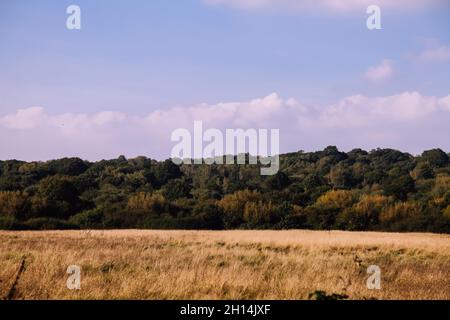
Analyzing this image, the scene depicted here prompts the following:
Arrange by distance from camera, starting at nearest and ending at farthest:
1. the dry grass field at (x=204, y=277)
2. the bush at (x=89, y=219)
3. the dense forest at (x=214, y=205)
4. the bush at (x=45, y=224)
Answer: the dry grass field at (x=204, y=277) < the bush at (x=45, y=224) < the bush at (x=89, y=219) < the dense forest at (x=214, y=205)

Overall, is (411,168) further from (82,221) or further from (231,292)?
(231,292)

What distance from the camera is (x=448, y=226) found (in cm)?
4994

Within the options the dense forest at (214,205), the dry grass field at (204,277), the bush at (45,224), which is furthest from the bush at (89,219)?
the dry grass field at (204,277)

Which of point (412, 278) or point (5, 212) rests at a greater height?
point (412, 278)

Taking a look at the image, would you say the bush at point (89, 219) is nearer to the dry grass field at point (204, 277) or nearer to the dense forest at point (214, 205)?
the dense forest at point (214, 205)

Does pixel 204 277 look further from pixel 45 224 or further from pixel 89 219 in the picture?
pixel 89 219

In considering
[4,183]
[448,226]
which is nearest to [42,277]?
[448,226]

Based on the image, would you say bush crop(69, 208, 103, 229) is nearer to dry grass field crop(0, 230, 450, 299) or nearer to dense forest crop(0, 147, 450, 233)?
dense forest crop(0, 147, 450, 233)

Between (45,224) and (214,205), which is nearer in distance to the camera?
(45,224)

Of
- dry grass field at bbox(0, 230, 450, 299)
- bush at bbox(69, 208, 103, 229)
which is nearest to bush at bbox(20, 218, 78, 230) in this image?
bush at bbox(69, 208, 103, 229)

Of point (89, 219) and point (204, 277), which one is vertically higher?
point (204, 277)

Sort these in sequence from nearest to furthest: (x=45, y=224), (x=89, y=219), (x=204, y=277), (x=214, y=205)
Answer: (x=204, y=277), (x=45, y=224), (x=89, y=219), (x=214, y=205)

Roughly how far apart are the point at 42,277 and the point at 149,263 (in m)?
3.79

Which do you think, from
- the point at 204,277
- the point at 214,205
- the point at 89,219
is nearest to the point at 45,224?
the point at 89,219
